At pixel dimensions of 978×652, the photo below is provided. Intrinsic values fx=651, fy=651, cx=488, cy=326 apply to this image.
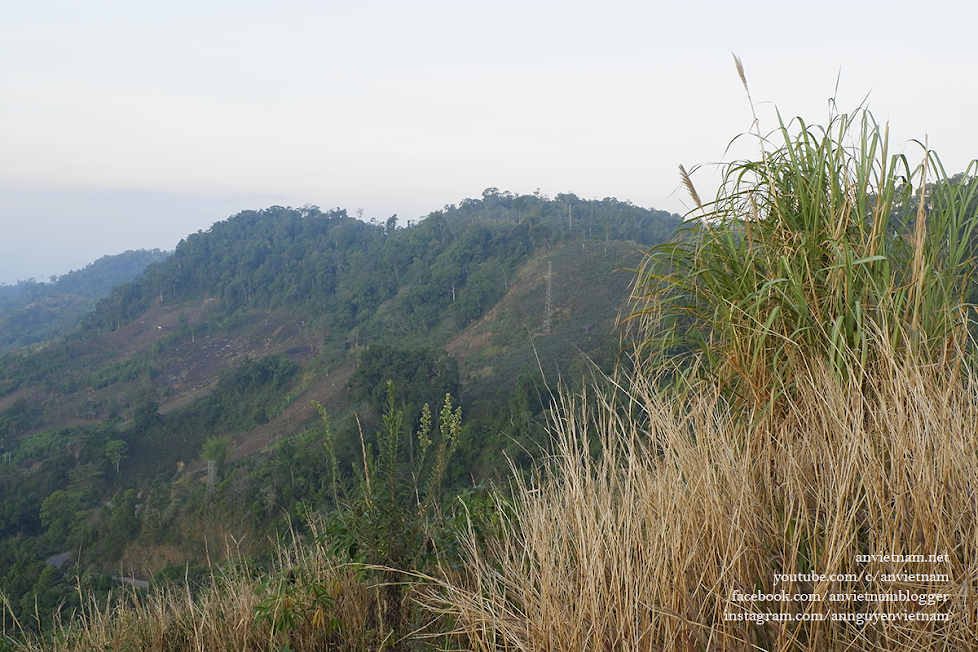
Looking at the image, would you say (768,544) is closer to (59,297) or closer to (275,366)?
(275,366)

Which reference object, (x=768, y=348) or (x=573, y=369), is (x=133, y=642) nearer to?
(x=768, y=348)

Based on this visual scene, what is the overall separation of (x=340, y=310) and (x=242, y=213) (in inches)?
1159

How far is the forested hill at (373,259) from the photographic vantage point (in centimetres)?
4156

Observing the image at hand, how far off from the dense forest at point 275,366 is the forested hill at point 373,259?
0.66ft

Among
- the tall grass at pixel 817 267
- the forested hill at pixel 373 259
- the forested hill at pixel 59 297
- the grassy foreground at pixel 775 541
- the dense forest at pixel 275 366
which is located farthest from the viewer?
the forested hill at pixel 59 297

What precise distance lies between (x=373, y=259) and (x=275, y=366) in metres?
15.9

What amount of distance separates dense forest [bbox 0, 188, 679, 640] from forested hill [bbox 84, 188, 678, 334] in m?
0.20

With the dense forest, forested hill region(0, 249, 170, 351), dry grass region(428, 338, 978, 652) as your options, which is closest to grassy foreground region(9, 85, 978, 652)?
dry grass region(428, 338, 978, 652)

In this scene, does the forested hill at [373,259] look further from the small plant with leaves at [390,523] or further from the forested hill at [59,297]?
the small plant with leaves at [390,523]

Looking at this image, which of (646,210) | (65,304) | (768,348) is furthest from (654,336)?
(65,304)

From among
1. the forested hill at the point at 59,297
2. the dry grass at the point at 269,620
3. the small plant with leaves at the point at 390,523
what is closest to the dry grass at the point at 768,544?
the small plant with leaves at the point at 390,523

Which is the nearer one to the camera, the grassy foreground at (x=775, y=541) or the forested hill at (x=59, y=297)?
the grassy foreground at (x=775, y=541)

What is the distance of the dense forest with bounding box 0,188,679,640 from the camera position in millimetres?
19984

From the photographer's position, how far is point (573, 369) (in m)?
20.0
